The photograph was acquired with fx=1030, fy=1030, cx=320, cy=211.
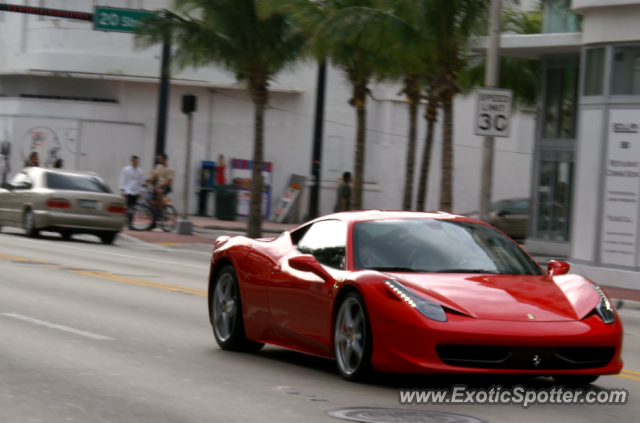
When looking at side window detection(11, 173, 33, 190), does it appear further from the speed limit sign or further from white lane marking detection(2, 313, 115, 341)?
white lane marking detection(2, 313, 115, 341)

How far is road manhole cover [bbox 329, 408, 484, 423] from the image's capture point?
5.75 metres

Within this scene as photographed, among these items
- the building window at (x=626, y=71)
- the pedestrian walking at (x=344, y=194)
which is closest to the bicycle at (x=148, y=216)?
the pedestrian walking at (x=344, y=194)

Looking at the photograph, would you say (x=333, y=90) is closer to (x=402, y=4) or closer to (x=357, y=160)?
(x=357, y=160)

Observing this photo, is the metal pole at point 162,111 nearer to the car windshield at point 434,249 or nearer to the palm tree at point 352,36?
the palm tree at point 352,36

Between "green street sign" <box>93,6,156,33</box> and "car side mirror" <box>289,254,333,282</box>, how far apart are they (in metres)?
20.9

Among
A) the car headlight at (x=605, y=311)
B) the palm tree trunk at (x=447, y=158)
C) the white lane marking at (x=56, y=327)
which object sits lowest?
the white lane marking at (x=56, y=327)

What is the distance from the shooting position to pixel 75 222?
72.3 ft

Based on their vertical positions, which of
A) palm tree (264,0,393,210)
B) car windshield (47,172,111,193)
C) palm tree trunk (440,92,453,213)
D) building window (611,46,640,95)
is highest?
palm tree (264,0,393,210)

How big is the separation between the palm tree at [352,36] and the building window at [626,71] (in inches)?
Answer: 201

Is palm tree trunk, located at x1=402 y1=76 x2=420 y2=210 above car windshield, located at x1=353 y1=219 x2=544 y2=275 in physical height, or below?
above

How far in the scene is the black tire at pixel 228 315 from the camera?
8.54 metres

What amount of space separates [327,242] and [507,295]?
1.63 m

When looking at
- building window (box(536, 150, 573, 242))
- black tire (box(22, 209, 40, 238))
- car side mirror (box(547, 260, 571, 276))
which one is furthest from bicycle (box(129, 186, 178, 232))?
car side mirror (box(547, 260, 571, 276))

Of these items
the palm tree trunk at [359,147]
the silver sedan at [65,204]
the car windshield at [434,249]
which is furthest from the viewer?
the palm tree trunk at [359,147]
